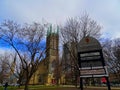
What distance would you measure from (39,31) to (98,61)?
87.4 ft

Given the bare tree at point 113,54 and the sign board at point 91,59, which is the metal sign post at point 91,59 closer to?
the sign board at point 91,59

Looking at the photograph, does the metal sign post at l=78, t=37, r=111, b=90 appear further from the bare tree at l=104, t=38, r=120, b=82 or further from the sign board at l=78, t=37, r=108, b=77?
the bare tree at l=104, t=38, r=120, b=82

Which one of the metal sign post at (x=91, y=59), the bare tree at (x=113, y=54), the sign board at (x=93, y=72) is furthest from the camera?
the bare tree at (x=113, y=54)

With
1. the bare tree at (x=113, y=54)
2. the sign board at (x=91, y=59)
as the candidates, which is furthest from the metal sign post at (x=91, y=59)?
the bare tree at (x=113, y=54)

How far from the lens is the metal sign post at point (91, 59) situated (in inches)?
524

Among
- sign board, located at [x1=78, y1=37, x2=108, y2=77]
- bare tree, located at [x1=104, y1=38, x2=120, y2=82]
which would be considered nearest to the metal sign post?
sign board, located at [x1=78, y1=37, x2=108, y2=77]

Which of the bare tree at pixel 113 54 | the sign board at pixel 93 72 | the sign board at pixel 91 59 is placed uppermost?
the bare tree at pixel 113 54

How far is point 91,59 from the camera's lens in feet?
44.7

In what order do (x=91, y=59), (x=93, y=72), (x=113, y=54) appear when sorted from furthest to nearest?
(x=113, y=54) → (x=91, y=59) → (x=93, y=72)

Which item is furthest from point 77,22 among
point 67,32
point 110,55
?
point 110,55

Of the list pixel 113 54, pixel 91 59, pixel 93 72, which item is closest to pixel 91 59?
pixel 91 59

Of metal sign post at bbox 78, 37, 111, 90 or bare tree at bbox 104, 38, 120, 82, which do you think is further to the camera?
bare tree at bbox 104, 38, 120, 82

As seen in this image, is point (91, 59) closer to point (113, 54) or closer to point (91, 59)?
point (91, 59)

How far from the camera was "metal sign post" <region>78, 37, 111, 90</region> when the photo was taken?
13312 millimetres
